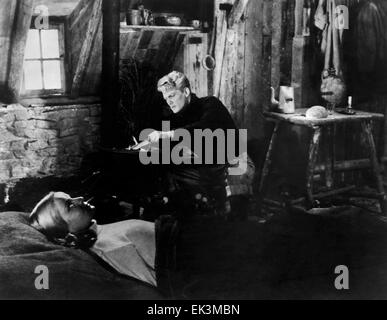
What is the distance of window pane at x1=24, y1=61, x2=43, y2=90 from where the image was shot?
482cm

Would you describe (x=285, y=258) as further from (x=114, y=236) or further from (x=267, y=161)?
(x=114, y=236)

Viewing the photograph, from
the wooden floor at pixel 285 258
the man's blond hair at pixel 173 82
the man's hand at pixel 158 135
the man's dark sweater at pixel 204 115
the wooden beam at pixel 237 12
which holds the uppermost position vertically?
the wooden beam at pixel 237 12

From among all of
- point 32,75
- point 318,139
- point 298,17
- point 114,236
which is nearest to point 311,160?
point 318,139

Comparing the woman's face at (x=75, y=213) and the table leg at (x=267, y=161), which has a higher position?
the table leg at (x=267, y=161)

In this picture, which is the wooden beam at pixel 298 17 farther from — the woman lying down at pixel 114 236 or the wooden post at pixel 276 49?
the woman lying down at pixel 114 236

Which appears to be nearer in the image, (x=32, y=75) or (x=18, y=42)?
(x=18, y=42)

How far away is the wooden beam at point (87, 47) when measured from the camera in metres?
4.84

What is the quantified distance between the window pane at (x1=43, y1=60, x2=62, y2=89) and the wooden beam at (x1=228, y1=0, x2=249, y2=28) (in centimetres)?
182

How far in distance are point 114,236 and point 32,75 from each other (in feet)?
6.12

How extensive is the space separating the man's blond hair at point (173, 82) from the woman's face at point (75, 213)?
1351 mm

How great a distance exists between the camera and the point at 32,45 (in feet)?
15.8

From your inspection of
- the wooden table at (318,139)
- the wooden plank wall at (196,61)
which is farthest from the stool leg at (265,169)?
the wooden plank wall at (196,61)
